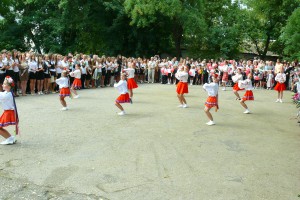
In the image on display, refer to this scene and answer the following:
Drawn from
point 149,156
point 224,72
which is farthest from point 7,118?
point 224,72

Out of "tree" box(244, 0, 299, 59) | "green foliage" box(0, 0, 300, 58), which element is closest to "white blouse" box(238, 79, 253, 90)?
"green foliage" box(0, 0, 300, 58)

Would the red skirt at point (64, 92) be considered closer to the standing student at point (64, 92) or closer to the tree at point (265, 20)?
the standing student at point (64, 92)

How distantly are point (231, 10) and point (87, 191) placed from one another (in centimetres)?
3069

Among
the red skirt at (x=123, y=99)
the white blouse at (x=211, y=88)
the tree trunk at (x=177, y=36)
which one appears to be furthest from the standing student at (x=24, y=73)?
the tree trunk at (x=177, y=36)

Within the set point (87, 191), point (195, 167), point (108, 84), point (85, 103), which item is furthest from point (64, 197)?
point (108, 84)

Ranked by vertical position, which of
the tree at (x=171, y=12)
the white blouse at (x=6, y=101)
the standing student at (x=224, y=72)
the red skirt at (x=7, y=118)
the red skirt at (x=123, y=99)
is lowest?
the red skirt at (x=7, y=118)

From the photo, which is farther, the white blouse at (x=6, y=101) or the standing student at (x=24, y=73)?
the standing student at (x=24, y=73)

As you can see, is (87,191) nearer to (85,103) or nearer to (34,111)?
(34,111)

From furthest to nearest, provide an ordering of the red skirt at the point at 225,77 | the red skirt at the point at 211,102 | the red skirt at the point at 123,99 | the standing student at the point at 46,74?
the red skirt at the point at 225,77 < the standing student at the point at 46,74 < the red skirt at the point at 123,99 < the red skirt at the point at 211,102

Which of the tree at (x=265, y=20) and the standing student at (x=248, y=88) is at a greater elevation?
the tree at (x=265, y=20)

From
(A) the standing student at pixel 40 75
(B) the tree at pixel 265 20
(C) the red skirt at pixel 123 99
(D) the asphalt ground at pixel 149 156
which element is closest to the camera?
(D) the asphalt ground at pixel 149 156

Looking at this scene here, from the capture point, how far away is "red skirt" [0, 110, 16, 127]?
8.68 metres

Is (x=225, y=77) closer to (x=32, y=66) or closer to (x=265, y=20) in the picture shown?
Answer: (x=32, y=66)

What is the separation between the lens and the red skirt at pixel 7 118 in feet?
28.5
